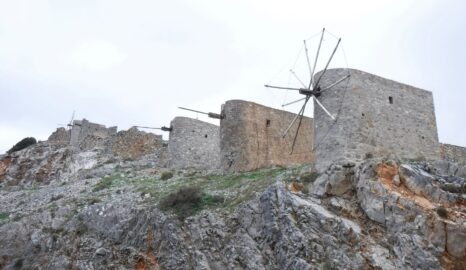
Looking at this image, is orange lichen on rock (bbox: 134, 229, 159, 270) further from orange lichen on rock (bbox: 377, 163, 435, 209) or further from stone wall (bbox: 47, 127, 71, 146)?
stone wall (bbox: 47, 127, 71, 146)

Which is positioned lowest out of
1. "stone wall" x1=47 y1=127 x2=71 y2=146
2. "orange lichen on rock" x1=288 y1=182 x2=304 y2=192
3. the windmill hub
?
"orange lichen on rock" x1=288 y1=182 x2=304 y2=192

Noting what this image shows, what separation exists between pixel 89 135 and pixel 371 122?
100ft

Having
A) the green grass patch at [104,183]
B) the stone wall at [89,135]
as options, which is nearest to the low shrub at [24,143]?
the stone wall at [89,135]

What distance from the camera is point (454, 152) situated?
30078 mm

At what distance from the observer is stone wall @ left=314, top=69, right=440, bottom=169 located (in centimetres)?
2050

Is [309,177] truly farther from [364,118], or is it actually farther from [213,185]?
[213,185]

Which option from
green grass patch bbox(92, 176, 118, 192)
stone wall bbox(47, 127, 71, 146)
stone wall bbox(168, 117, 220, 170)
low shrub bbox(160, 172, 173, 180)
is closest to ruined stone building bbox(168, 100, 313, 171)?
low shrub bbox(160, 172, 173, 180)

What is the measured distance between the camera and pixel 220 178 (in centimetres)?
2606

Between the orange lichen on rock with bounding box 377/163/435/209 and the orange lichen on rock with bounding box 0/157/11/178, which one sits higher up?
the orange lichen on rock with bounding box 377/163/435/209

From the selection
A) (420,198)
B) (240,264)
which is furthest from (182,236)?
(420,198)

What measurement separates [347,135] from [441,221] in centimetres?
627

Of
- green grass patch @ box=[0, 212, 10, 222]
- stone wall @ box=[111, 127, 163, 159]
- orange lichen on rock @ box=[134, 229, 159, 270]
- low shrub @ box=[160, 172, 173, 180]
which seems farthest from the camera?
stone wall @ box=[111, 127, 163, 159]

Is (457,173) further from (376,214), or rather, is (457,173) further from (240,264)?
(240,264)

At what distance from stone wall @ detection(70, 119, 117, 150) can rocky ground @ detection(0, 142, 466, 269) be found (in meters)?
17.3
